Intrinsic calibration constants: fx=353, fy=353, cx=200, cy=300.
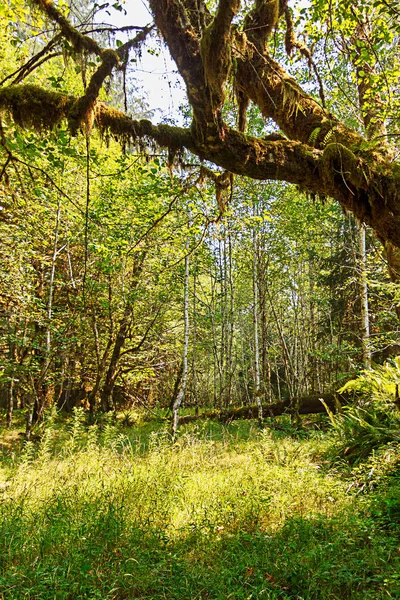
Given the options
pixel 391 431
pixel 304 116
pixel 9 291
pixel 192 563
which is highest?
pixel 304 116

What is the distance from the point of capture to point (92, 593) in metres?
2.66

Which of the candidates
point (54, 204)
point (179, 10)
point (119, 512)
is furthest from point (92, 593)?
point (54, 204)

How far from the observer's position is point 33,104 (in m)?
3.22

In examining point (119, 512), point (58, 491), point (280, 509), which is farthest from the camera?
point (58, 491)

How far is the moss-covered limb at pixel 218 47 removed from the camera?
2.65 m

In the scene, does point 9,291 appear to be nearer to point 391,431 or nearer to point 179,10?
point 179,10

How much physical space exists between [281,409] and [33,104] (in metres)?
9.99

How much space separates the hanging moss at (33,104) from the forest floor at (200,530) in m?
3.85

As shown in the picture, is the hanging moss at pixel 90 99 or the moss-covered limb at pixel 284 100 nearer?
the hanging moss at pixel 90 99

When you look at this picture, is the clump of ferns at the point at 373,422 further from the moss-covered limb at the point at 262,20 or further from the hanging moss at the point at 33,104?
the hanging moss at the point at 33,104

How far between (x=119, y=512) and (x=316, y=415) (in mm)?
8154

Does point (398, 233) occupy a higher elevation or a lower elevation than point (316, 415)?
higher

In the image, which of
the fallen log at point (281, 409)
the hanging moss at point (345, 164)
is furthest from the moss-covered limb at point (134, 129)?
the fallen log at point (281, 409)

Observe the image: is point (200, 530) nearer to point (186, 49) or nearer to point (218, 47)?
point (218, 47)
